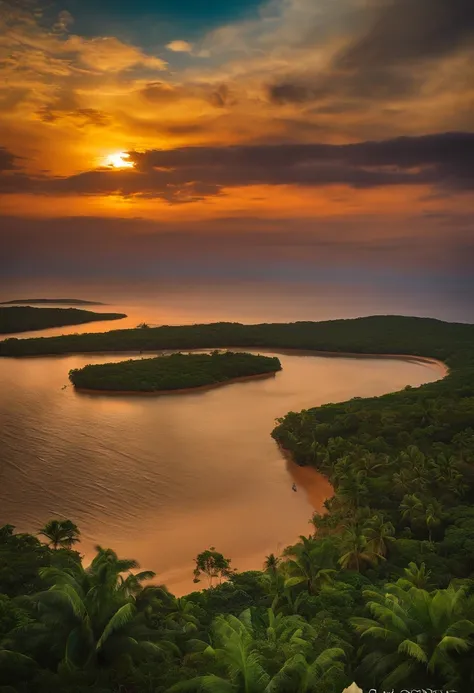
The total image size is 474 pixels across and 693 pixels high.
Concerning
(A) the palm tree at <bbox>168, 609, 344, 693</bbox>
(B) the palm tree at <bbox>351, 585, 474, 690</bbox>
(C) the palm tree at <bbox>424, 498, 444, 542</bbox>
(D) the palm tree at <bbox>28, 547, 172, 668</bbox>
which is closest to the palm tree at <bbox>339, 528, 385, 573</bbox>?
(C) the palm tree at <bbox>424, 498, 444, 542</bbox>

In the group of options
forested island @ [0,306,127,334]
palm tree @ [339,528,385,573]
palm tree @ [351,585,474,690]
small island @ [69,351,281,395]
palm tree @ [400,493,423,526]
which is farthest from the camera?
forested island @ [0,306,127,334]

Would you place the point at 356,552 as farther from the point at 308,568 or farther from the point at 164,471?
the point at 164,471

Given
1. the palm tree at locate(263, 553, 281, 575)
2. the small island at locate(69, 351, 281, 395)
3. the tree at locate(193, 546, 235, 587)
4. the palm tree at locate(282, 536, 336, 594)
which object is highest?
the small island at locate(69, 351, 281, 395)

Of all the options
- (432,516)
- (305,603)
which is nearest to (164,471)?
(432,516)

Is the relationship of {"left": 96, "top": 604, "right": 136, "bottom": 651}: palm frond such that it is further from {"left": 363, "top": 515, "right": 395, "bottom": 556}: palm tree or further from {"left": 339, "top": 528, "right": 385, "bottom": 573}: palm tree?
{"left": 363, "top": 515, "right": 395, "bottom": 556}: palm tree

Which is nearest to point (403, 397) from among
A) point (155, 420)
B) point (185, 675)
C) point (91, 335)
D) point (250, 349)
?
point (155, 420)

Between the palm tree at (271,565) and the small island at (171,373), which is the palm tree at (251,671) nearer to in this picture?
the palm tree at (271,565)

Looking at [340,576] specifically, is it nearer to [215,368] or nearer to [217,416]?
[217,416]
